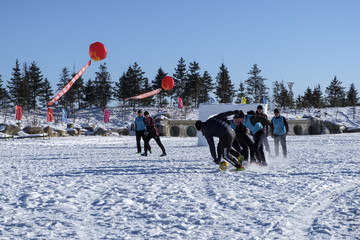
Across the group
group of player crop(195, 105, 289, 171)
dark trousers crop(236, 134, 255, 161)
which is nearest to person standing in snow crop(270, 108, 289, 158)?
group of player crop(195, 105, 289, 171)

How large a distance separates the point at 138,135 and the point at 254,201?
24.8 ft

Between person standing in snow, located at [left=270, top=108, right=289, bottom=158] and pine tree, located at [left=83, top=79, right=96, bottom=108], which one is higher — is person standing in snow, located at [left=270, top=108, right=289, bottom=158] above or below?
below

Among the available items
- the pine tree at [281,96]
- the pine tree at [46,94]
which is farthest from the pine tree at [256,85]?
the pine tree at [46,94]

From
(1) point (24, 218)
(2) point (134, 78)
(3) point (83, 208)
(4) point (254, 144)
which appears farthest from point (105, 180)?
(2) point (134, 78)

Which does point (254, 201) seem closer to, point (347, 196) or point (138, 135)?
point (347, 196)

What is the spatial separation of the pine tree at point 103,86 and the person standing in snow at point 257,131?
5783 centimetres

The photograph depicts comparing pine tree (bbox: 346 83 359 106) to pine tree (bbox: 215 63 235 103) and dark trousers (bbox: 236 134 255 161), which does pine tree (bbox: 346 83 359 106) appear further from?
dark trousers (bbox: 236 134 255 161)

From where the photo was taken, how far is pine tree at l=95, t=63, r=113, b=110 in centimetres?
6506

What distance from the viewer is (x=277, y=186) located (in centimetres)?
573

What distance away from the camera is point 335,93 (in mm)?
81812

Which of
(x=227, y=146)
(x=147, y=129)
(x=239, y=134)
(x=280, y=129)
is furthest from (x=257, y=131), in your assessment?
(x=147, y=129)

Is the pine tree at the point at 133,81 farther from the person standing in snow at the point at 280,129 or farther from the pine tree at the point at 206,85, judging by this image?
the person standing in snow at the point at 280,129

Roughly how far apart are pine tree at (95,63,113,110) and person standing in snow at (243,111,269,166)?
5783cm

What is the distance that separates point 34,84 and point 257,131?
57552 millimetres
